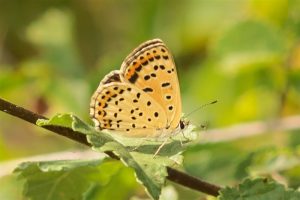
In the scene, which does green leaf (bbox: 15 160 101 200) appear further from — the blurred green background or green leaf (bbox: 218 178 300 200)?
the blurred green background

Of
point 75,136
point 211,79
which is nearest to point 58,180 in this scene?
point 75,136

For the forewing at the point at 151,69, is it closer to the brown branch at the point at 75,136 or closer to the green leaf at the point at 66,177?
the green leaf at the point at 66,177

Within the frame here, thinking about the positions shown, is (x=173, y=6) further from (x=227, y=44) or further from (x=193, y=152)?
(x=193, y=152)

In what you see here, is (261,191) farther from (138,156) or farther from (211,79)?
(211,79)

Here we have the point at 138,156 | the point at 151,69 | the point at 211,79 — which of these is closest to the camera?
the point at 138,156

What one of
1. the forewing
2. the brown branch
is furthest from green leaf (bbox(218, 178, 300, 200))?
the forewing

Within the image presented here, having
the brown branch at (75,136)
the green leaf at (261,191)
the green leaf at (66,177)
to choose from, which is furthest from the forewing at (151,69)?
the green leaf at (261,191)
